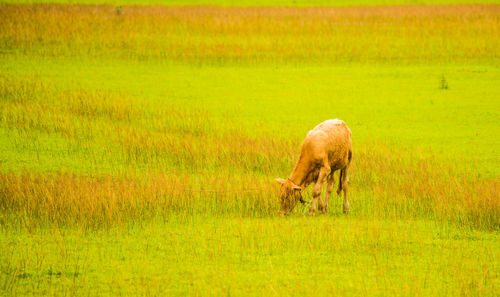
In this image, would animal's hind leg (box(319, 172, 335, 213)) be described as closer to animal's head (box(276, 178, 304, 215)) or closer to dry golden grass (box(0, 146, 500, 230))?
dry golden grass (box(0, 146, 500, 230))

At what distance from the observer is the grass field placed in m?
10.2

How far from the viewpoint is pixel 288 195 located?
12.8 meters

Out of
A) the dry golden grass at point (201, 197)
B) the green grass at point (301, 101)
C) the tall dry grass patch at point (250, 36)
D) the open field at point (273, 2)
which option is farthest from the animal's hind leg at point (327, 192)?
the open field at point (273, 2)

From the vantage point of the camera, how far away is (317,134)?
1328cm

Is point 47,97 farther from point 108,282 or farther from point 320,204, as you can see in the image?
point 108,282

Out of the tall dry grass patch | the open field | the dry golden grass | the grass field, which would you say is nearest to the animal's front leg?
the grass field

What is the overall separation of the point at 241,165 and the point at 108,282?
771cm

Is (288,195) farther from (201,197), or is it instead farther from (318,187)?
(201,197)

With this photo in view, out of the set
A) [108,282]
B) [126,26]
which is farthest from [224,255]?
[126,26]

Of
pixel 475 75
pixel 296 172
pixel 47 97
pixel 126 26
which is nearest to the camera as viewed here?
pixel 296 172

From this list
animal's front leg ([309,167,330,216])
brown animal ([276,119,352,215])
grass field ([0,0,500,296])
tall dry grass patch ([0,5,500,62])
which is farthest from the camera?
tall dry grass patch ([0,5,500,62])

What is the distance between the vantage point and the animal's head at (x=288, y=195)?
500 inches

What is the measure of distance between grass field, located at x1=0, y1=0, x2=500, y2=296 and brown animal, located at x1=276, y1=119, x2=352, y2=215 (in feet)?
1.40

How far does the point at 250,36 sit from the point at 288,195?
2769 centimetres
